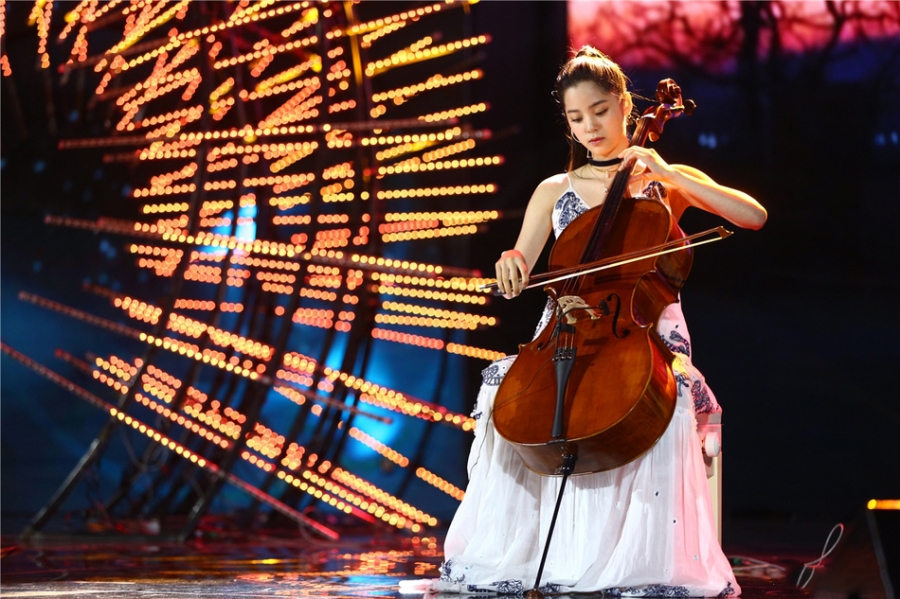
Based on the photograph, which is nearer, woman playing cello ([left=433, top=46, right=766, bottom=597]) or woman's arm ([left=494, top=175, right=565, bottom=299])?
woman playing cello ([left=433, top=46, right=766, bottom=597])

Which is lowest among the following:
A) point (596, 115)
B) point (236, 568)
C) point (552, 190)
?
point (236, 568)

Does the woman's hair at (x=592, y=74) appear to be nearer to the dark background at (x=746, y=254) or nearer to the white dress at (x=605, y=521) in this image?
the white dress at (x=605, y=521)

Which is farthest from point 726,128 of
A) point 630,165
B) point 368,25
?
point 630,165

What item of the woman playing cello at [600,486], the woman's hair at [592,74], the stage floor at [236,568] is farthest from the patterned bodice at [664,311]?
the stage floor at [236,568]

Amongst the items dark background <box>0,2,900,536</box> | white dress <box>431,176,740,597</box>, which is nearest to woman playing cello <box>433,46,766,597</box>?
white dress <box>431,176,740,597</box>

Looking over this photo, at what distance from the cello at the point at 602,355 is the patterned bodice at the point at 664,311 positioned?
0.10 metres

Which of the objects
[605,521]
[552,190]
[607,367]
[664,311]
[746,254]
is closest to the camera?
[607,367]

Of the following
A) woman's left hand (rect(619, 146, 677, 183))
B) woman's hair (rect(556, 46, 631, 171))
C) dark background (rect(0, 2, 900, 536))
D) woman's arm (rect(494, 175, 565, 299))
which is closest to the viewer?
woman's left hand (rect(619, 146, 677, 183))

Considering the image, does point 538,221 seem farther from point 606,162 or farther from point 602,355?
point 602,355

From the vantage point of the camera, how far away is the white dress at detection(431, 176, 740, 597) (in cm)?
188

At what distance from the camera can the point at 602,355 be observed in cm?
184

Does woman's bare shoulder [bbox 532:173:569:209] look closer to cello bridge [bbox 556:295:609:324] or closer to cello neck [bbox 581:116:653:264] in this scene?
cello neck [bbox 581:116:653:264]

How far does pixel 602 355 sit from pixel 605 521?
0.37 metres

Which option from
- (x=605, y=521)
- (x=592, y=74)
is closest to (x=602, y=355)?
(x=605, y=521)
